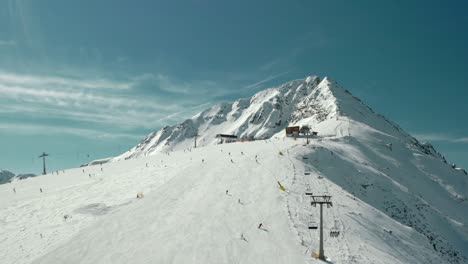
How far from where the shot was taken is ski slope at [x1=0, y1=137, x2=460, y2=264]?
22797 millimetres

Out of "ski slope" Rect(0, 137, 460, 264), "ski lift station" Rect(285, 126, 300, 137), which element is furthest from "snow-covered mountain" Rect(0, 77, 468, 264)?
"ski lift station" Rect(285, 126, 300, 137)

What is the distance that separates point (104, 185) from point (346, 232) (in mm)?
30364

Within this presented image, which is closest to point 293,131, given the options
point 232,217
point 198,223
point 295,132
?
point 295,132

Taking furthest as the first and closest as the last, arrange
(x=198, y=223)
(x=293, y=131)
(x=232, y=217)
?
(x=293, y=131) < (x=232, y=217) < (x=198, y=223)

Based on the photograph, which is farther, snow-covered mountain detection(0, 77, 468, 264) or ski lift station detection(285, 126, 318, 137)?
ski lift station detection(285, 126, 318, 137)

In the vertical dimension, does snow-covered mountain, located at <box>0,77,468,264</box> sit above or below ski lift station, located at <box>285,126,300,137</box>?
below

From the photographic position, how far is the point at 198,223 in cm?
2688

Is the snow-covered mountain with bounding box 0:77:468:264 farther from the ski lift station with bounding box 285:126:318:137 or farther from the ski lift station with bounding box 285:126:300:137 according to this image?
the ski lift station with bounding box 285:126:300:137

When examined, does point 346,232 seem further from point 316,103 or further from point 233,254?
point 316,103

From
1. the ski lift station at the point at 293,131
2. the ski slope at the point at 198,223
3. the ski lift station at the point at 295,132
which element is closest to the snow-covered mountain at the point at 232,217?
the ski slope at the point at 198,223

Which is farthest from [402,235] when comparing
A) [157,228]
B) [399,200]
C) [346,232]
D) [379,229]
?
[157,228]

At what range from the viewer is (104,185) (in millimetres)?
44219

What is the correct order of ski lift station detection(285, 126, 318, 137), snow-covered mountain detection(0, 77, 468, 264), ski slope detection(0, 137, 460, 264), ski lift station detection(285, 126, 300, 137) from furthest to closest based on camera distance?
ski lift station detection(285, 126, 300, 137) → ski lift station detection(285, 126, 318, 137) → snow-covered mountain detection(0, 77, 468, 264) → ski slope detection(0, 137, 460, 264)

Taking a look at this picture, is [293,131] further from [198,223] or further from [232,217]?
[198,223]
